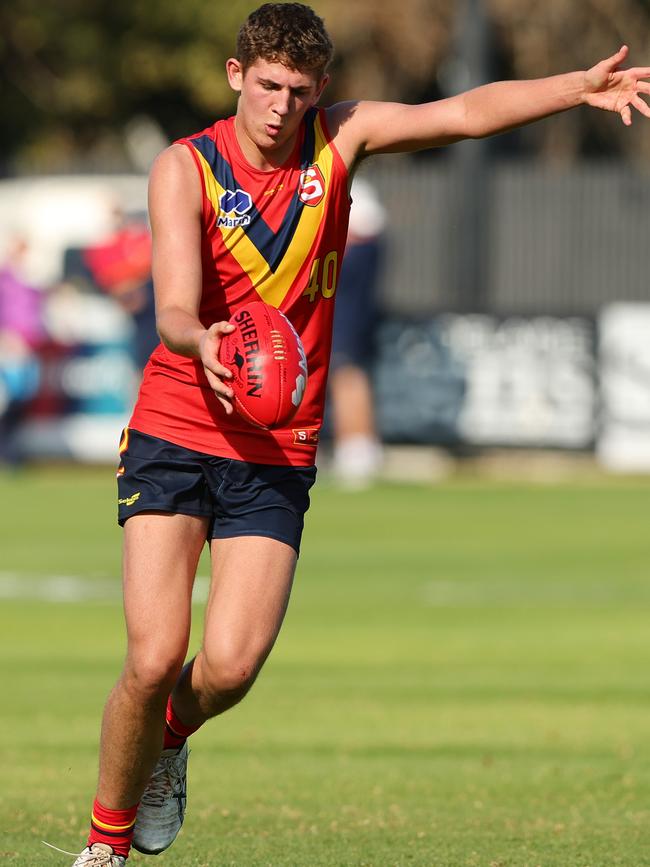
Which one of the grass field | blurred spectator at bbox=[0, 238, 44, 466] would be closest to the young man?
the grass field

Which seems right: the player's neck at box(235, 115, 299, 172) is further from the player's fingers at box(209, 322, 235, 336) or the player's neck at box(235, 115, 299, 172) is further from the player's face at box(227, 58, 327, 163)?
the player's fingers at box(209, 322, 235, 336)

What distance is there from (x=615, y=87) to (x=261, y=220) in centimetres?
125

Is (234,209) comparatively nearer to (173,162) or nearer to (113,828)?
(173,162)

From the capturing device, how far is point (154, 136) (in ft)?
124

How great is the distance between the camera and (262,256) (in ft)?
20.5

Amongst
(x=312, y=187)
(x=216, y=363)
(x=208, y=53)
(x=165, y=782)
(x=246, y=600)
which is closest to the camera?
(x=216, y=363)

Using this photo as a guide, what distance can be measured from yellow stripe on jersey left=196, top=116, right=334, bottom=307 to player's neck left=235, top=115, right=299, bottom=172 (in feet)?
0.52

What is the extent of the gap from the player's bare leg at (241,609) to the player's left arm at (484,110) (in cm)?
136

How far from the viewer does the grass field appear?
6902mm

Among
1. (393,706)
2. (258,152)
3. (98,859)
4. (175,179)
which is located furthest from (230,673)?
(393,706)

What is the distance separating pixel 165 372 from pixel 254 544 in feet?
Result: 2.13

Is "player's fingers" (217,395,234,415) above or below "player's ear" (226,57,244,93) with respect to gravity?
below

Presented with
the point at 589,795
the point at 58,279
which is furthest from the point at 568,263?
the point at 589,795

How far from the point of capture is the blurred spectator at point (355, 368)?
74.9 feet
